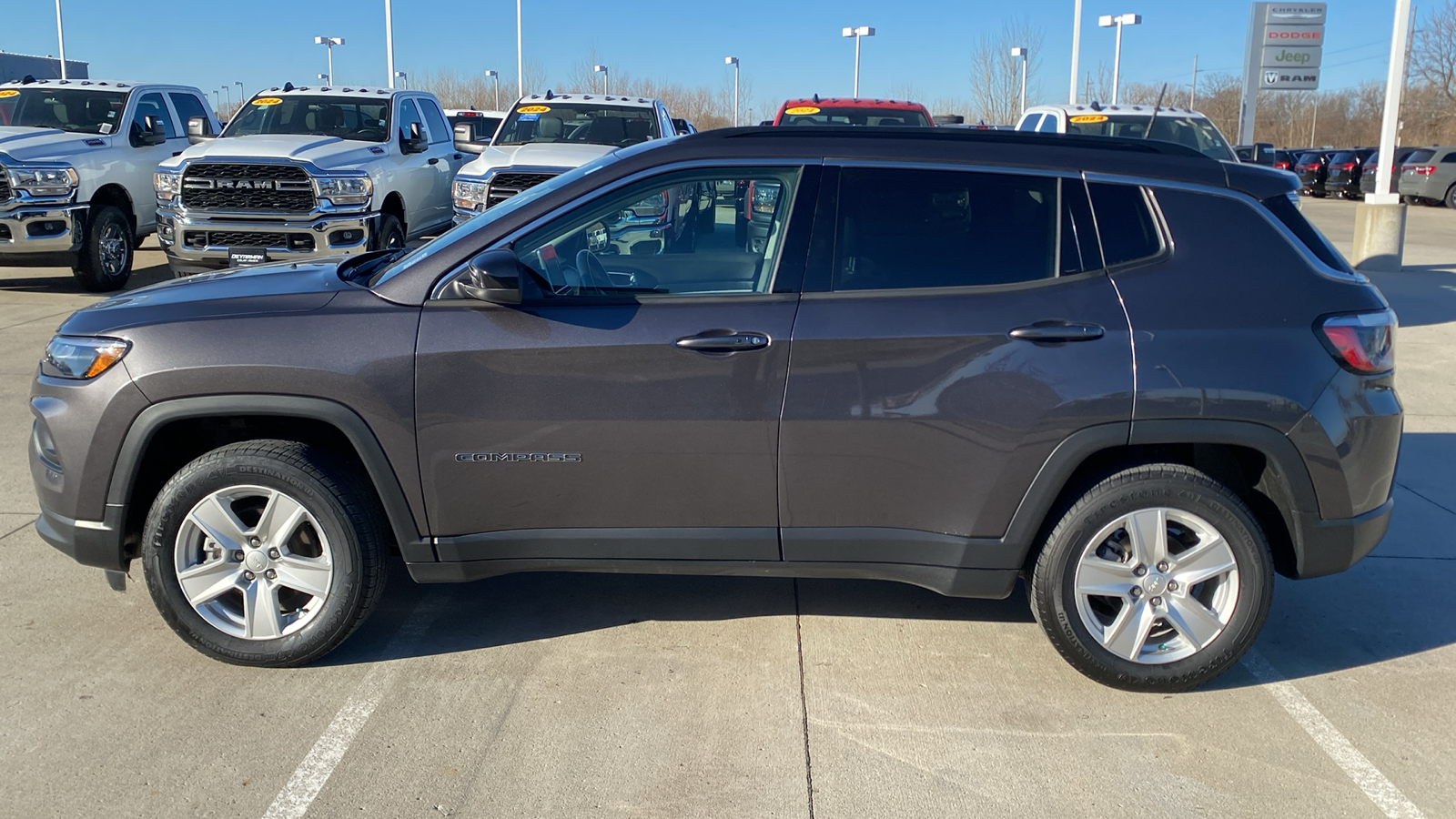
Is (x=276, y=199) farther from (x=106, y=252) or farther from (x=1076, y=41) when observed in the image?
(x=1076, y=41)

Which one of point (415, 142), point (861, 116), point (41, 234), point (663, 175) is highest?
point (861, 116)

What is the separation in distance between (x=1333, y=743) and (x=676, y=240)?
8.55ft

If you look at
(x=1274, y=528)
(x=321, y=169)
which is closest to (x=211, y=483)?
(x=1274, y=528)

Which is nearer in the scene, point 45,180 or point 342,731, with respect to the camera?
point 342,731

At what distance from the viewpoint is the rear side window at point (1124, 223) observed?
370 cm

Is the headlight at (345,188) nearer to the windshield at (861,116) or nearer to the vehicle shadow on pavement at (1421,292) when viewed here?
the windshield at (861,116)

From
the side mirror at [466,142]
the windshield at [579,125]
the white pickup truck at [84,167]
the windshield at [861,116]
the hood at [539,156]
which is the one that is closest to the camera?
the hood at [539,156]

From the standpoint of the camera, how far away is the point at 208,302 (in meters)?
3.78

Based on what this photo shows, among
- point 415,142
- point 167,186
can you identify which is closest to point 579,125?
point 415,142

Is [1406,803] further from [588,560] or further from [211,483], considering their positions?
[211,483]

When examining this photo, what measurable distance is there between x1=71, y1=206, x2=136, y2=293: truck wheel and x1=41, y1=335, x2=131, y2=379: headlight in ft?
29.7

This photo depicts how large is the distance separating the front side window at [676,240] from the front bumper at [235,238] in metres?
7.13

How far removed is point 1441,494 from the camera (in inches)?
232

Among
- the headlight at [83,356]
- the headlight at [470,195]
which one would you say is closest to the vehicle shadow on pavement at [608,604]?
the headlight at [83,356]
